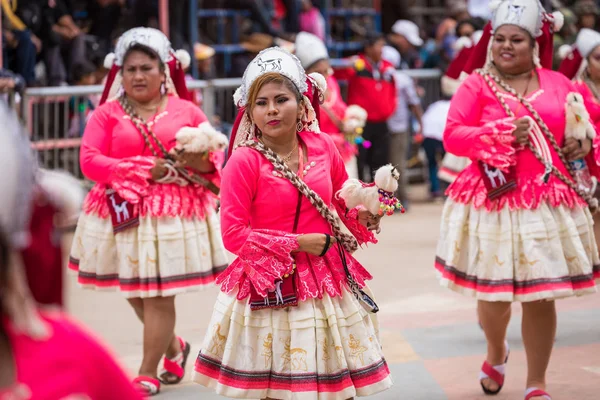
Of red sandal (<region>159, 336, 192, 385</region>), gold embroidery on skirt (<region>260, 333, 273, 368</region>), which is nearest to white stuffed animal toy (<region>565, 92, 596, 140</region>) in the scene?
gold embroidery on skirt (<region>260, 333, 273, 368</region>)

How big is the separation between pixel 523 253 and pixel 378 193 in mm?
1268

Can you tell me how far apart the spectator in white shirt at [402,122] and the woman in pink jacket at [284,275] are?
852cm

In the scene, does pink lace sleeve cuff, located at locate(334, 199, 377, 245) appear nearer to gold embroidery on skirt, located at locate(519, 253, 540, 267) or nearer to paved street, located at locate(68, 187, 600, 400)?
gold embroidery on skirt, located at locate(519, 253, 540, 267)

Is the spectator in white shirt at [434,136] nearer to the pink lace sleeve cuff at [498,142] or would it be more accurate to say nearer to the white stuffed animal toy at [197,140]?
the white stuffed animal toy at [197,140]

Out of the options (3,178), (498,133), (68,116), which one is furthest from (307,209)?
(68,116)

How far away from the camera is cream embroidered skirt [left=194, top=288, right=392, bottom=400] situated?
408cm

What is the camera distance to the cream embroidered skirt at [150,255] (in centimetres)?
554

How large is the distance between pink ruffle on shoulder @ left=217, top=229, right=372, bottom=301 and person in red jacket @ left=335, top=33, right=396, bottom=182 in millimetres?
8200

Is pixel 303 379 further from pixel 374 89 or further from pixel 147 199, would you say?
pixel 374 89

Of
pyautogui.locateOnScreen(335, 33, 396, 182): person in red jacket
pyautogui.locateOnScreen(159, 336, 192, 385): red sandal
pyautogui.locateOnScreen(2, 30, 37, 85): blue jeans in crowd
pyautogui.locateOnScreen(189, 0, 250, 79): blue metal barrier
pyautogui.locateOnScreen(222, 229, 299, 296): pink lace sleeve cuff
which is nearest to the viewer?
pyautogui.locateOnScreen(222, 229, 299, 296): pink lace sleeve cuff

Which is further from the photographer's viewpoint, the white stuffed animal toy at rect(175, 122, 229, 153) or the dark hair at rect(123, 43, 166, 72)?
the dark hair at rect(123, 43, 166, 72)

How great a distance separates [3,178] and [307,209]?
92.1 inches

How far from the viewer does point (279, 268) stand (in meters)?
4.07

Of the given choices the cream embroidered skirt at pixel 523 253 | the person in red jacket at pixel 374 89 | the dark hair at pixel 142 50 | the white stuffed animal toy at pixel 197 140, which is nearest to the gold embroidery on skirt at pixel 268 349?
the cream embroidered skirt at pixel 523 253
